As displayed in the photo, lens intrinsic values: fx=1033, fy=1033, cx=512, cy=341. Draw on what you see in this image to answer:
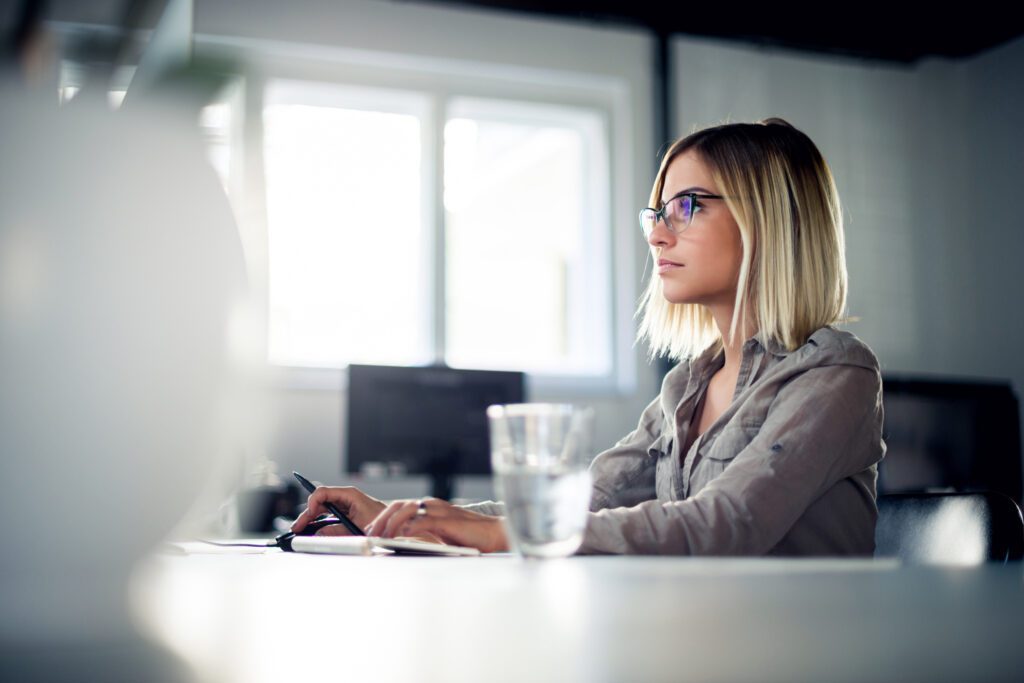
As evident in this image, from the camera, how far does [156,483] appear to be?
0.69 feet

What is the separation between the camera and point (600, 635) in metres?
0.21

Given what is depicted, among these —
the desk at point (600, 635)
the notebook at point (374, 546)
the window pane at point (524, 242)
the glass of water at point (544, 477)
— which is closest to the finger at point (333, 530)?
the notebook at point (374, 546)

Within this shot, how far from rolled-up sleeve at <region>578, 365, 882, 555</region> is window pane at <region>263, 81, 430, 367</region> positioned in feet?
11.6

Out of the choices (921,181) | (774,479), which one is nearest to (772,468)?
(774,479)

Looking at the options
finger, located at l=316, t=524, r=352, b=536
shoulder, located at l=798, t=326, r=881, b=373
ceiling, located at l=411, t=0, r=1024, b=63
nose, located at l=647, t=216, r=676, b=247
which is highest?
ceiling, located at l=411, t=0, r=1024, b=63

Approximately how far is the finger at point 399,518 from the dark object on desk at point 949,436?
3.93m

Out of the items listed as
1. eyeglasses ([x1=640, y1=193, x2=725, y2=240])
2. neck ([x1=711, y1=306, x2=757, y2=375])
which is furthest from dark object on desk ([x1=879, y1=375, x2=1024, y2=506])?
eyeglasses ([x1=640, y1=193, x2=725, y2=240])

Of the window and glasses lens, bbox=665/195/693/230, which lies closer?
glasses lens, bbox=665/195/693/230

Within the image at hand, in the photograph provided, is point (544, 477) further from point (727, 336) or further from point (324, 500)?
point (727, 336)

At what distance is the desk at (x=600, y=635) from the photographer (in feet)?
0.64

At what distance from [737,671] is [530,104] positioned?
5.17m

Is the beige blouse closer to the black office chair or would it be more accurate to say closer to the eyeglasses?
the black office chair

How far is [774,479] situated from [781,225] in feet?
1.66

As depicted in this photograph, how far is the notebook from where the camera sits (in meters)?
0.96
